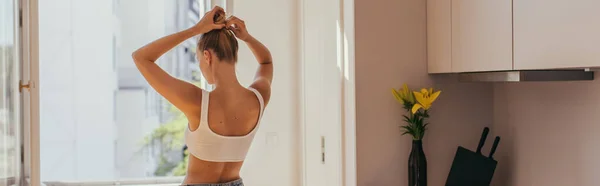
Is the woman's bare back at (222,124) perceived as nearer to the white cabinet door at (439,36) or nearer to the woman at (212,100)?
the woman at (212,100)

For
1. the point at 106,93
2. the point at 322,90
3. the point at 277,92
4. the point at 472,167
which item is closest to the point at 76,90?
the point at 106,93

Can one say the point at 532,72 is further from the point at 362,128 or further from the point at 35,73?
the point at 35,73

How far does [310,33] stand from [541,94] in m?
1.13

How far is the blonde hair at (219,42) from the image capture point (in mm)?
2104

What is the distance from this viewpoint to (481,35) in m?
2.04

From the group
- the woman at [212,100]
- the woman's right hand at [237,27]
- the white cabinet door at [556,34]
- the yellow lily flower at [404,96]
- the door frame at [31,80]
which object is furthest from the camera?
the door frame at [31,80]

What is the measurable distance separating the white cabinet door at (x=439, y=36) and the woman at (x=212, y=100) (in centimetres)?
66

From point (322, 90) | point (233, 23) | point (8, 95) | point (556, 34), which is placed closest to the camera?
point (556, 34)

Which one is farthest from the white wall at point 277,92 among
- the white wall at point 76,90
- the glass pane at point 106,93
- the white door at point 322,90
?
the white wall at point 76,90

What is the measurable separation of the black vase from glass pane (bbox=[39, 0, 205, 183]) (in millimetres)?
1419

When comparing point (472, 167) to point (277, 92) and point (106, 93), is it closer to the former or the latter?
point (277, 92)

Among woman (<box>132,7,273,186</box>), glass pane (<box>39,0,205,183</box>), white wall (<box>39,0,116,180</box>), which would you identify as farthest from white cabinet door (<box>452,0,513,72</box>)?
white wall (<box>39,0,116,180</box>)

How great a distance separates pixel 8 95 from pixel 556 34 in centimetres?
208

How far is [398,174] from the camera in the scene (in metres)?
2.37
